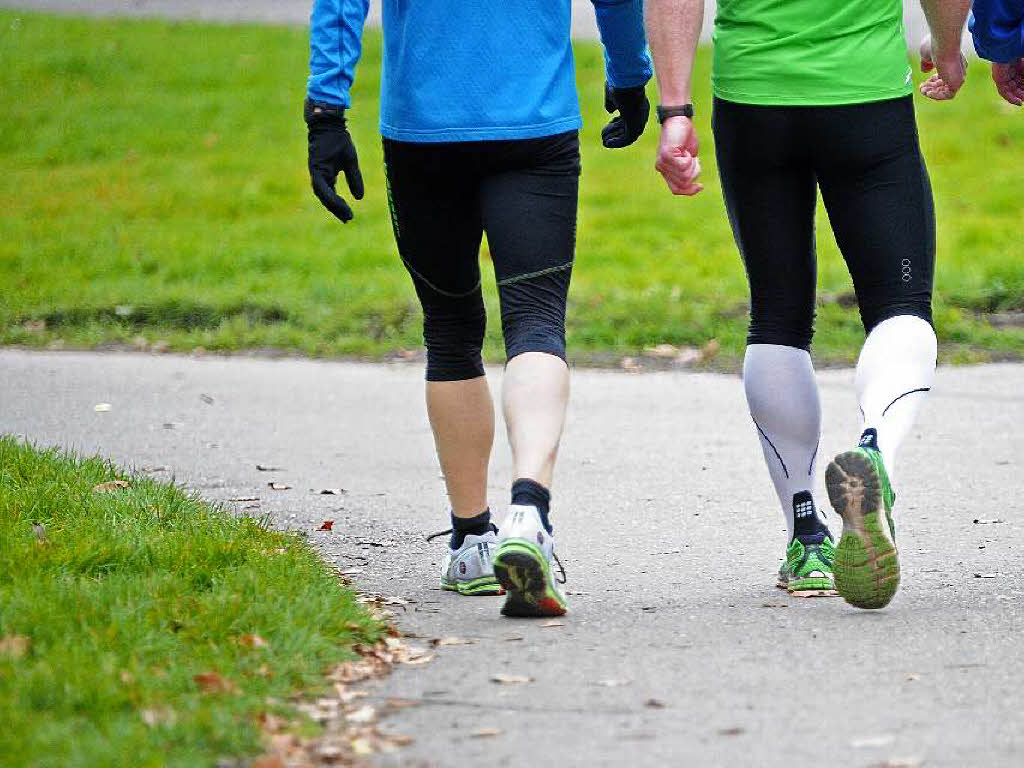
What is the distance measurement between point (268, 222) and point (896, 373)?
940 cm

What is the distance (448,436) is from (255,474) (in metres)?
1.95

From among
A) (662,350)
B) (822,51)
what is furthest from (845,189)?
(662,350)

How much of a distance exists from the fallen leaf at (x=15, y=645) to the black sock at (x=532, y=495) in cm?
103

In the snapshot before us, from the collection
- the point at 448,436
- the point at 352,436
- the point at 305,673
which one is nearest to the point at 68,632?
the point at 305,673

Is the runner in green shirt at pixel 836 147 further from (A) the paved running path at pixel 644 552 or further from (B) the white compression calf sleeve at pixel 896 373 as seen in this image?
(A) the paved running path at pixel 644 552

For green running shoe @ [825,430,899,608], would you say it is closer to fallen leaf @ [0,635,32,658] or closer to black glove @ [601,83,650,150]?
black glove @ [601,83,650,150]

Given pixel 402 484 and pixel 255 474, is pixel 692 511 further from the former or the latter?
pixel 255 474

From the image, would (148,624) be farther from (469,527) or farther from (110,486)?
(110,486)

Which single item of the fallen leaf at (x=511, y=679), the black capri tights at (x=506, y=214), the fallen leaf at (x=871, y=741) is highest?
the black capri tights at (x=506, y=214)

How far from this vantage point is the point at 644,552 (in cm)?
479

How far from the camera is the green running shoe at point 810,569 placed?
13.6 ft

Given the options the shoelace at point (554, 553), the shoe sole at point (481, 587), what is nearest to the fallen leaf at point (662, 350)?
the shoelace at point (554, 553)

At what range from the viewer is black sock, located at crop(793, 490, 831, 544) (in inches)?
166

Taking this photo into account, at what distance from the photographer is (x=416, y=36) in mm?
3871
